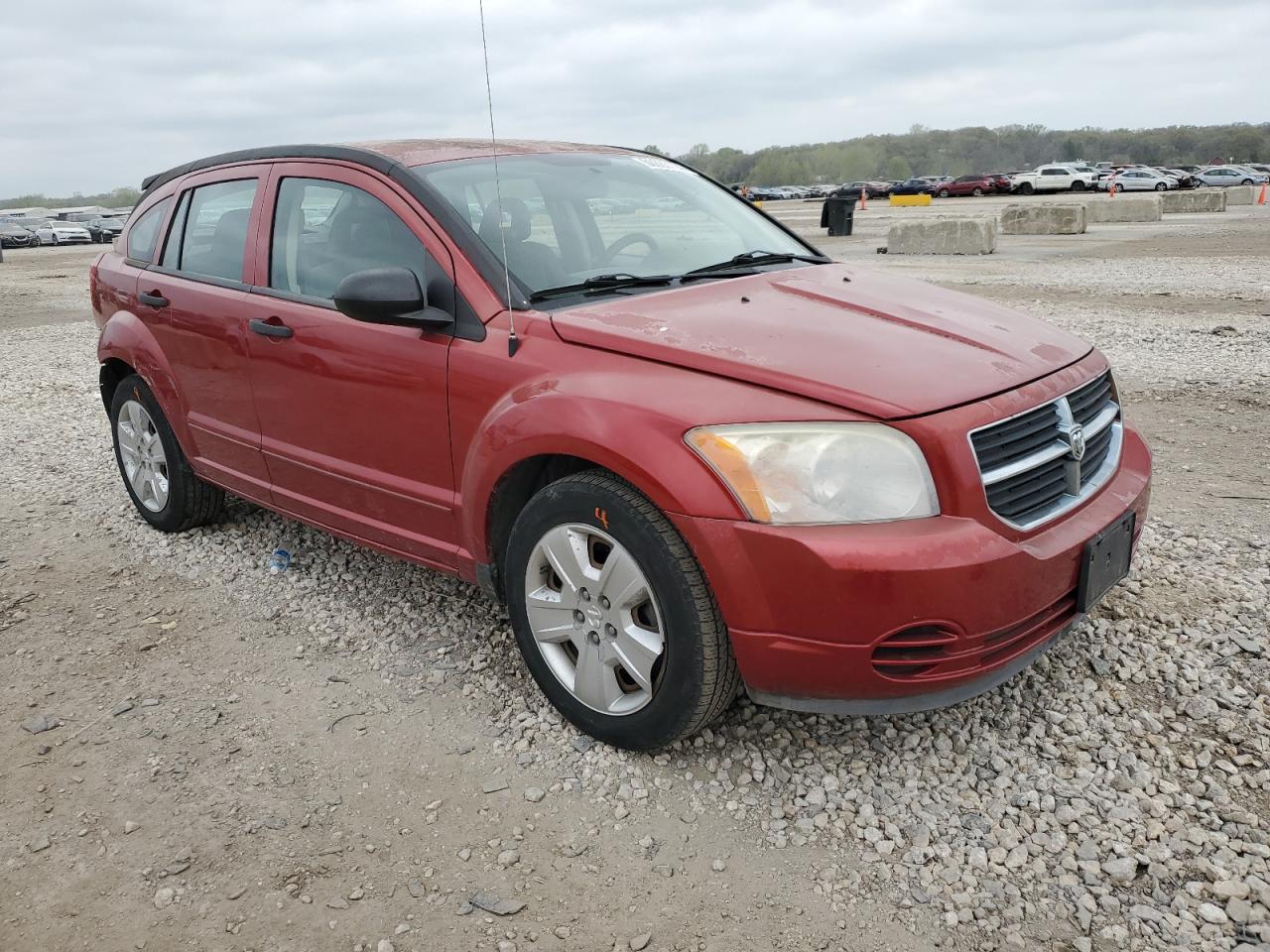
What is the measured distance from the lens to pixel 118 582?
4355mm

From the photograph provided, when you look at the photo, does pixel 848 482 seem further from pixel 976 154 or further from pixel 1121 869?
pixel 976 154

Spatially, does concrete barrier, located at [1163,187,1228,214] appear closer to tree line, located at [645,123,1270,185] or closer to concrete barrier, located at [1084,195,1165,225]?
concrete barrier, located at [1084,195,1165,225]

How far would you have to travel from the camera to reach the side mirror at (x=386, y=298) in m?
2.97

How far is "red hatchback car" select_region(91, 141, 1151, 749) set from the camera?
2.39 m

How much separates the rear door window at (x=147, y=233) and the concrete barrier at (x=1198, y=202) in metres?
33.1

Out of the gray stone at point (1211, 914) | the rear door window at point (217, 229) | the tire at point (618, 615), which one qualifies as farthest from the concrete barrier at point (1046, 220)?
the gray stone at point (1211, 914)

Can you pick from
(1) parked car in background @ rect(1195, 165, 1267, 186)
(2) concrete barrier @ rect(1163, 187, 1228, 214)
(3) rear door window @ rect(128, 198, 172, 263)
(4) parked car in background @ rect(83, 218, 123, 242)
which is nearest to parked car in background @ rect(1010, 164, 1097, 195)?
(1) parked car in background @ rect(1195, 165, 1267, 186)

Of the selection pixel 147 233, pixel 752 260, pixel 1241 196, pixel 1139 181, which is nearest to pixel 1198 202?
pixel 1241 196

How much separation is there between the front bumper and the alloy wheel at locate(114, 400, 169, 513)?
11.0 ft

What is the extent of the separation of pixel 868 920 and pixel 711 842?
1.46 ft

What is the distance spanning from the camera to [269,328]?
368 centimetres

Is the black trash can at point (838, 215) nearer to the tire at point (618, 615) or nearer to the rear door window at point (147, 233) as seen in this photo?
the rear door window at point (147, 233)

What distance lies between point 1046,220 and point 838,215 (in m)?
4.86

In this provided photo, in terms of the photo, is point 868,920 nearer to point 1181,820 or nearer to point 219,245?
point 1181,820
